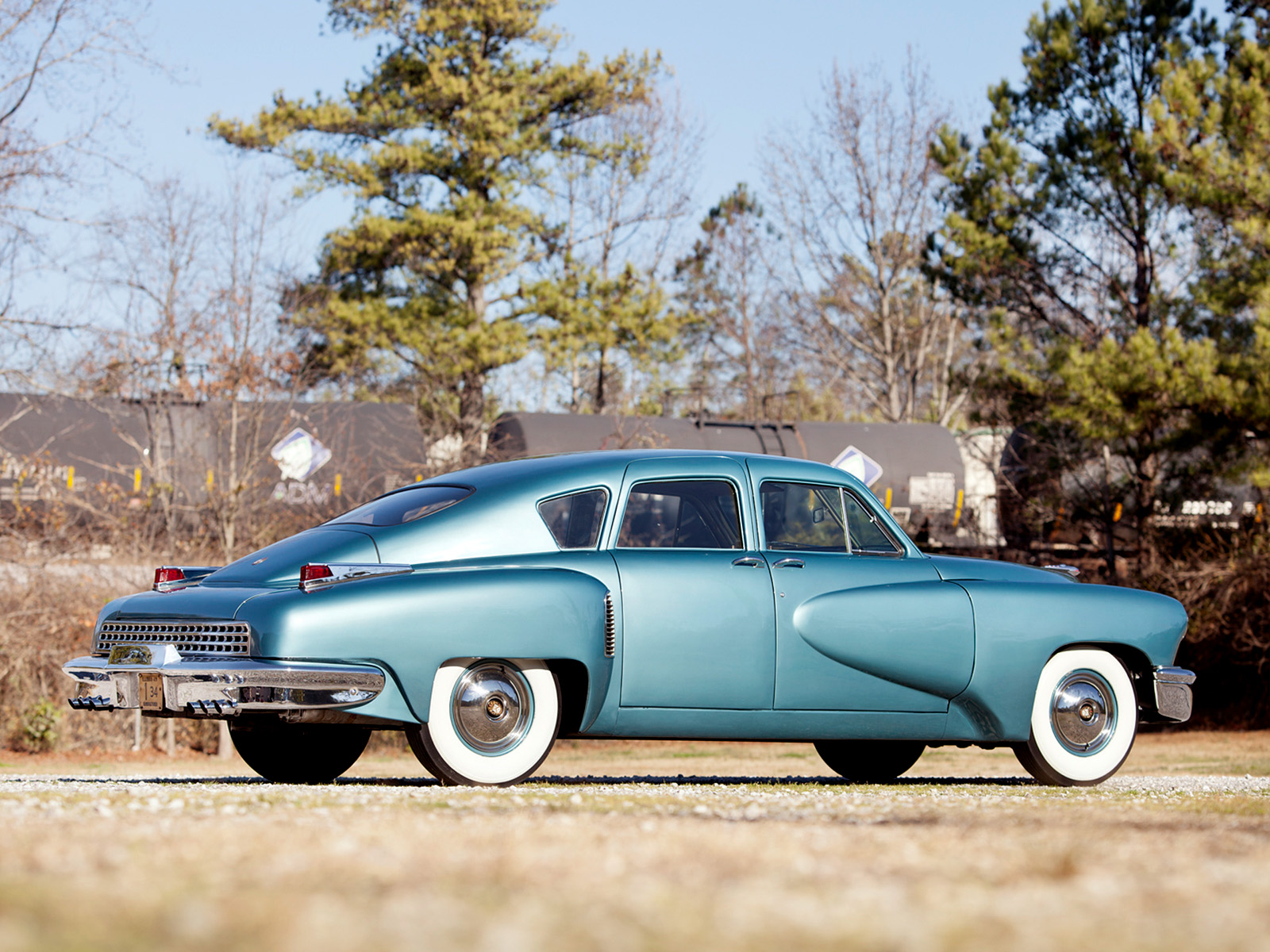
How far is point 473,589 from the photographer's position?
5855mm

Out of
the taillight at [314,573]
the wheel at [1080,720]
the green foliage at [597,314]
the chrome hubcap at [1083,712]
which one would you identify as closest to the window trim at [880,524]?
the wheel at [1080,720]

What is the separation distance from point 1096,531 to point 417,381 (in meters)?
14.9

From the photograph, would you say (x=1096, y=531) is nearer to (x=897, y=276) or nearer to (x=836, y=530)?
(x=836, y=530)

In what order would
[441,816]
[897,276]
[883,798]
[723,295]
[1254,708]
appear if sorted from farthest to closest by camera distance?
[723,295] < [897,276] < [1254,708] < [883,798] < [441,816]

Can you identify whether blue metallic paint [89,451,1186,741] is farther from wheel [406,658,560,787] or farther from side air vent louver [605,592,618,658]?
wheel [406,658,560,787]

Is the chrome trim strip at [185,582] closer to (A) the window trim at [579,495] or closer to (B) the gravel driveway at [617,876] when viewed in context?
(A) the window trim at [579,495]

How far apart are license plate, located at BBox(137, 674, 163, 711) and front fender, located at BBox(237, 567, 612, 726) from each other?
0.48 metres

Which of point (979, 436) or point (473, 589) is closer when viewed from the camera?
point (473, 589)

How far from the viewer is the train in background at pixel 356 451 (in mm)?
21828

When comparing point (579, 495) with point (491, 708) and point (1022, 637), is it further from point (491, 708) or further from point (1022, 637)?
point (1022, 637)

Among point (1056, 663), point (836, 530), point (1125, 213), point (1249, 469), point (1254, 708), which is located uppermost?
point (1125, 213)

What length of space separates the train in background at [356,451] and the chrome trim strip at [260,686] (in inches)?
588

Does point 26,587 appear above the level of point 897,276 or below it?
below

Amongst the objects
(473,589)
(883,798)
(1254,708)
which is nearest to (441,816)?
(473,589)
